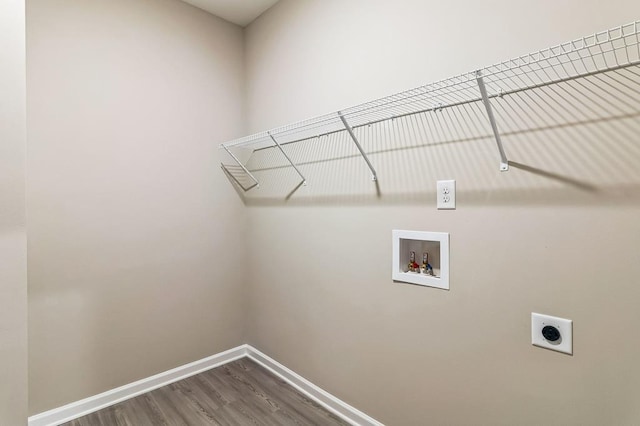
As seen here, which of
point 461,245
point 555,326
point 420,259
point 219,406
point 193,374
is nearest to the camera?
point 555,326

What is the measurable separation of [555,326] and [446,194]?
0.62 metres

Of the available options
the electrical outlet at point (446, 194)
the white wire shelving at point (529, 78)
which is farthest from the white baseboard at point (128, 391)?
the electrical outlet at point (446, 194)

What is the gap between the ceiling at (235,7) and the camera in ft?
7.46

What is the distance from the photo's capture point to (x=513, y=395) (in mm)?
1234

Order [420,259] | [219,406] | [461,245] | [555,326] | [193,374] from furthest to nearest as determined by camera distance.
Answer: [193,374] → [219,406] → [420,259] → [461,245] → [555,326]

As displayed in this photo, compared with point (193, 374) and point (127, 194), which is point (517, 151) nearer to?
point (127, 194)

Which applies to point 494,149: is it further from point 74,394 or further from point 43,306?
point 74,394

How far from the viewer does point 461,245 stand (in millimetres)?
1363

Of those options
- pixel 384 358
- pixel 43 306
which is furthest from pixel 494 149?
pixel 43 306

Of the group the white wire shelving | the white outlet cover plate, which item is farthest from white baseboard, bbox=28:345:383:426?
the white wire shelving

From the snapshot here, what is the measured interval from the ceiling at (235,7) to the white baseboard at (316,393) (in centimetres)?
261

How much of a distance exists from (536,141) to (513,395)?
0.97 m

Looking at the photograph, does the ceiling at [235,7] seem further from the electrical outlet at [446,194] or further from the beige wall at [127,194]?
the electrical outlet at [446,194]

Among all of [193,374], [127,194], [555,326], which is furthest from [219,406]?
[555,326]
